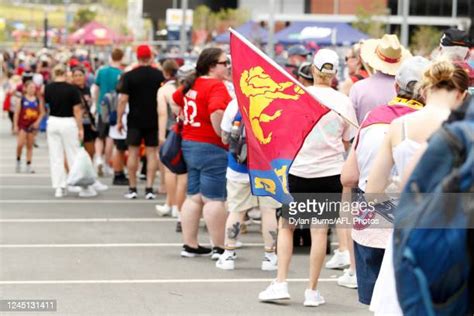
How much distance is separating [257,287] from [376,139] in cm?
328

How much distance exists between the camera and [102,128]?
18625 mm

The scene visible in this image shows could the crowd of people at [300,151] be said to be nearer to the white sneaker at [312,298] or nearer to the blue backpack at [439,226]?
the white sneaker at [312,298]

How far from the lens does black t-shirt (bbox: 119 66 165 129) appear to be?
623 inches

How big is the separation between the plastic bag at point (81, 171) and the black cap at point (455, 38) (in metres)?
7.64

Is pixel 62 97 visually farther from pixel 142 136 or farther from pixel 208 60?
pixel 208 60

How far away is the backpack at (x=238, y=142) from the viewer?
10.2 meters

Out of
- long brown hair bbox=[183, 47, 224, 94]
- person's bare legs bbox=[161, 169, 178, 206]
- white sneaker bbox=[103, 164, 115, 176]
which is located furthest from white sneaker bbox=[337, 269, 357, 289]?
white sneaker bbox=[103, 164, 115, 176]

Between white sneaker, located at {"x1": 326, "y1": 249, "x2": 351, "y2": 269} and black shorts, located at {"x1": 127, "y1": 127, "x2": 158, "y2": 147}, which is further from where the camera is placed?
black shorts, located at {"x1": 127, "y1": 127, "x2": 158, "y2": 147}

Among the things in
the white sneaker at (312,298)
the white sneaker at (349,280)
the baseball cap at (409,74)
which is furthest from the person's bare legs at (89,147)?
the baseball cap at (409,74)

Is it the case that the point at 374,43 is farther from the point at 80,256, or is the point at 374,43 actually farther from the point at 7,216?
the point at 7,216

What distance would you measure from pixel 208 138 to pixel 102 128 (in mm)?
7921

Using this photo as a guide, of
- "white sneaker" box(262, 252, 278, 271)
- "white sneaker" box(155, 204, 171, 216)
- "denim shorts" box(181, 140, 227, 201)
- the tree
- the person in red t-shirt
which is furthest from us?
the tree

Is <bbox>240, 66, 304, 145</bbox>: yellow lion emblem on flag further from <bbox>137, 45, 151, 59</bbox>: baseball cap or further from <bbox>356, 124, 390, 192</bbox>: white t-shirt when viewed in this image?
<bbox>137, 45, 151, 59</bbox>: baseball cap

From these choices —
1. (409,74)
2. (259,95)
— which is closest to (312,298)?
(259,95)
